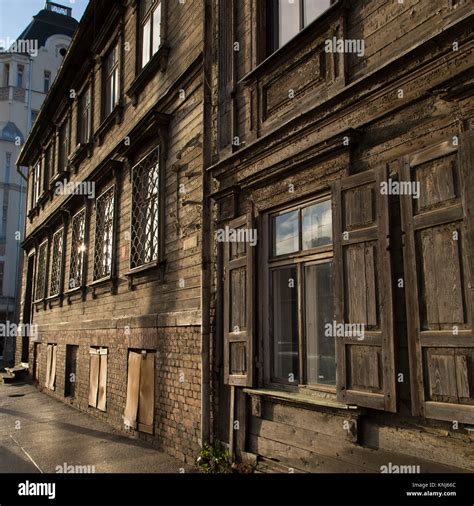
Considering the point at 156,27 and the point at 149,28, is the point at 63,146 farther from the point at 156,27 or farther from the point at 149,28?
the point at 156,27

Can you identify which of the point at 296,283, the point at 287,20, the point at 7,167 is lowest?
the point at 296,283

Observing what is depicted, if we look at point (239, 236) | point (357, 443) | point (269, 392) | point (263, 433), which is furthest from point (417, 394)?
point (239, 236)

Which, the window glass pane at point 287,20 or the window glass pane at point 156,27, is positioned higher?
the window glass pane at point 156,27

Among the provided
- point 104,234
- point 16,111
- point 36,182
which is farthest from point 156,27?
point 16,111

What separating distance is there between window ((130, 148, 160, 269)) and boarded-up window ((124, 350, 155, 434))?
157 cm

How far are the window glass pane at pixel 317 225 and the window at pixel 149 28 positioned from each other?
16.8ft

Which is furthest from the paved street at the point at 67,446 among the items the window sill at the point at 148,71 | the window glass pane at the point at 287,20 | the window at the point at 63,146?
the window at the point at 63,146

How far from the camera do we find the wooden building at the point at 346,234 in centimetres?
355

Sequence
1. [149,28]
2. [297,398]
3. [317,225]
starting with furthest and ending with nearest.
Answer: [149,28], [317,225], [297,398]

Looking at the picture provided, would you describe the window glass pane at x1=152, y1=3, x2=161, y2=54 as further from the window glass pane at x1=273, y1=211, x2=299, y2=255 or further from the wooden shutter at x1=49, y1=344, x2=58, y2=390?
the wooden shutter at x1=49, y1=344, x2=58, y2=390

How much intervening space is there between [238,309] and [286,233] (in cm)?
103

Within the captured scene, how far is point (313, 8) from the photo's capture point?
542 cm

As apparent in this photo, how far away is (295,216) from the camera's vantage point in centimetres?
536

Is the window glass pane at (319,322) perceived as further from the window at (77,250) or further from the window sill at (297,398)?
the window at (77,250)
